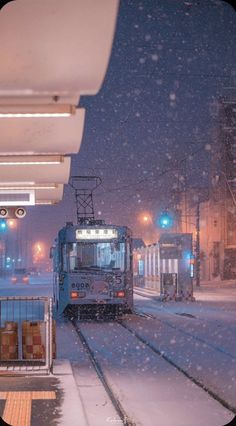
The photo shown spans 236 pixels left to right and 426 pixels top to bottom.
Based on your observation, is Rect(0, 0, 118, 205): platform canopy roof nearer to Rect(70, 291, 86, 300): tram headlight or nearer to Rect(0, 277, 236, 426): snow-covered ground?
Rect(0, 277, 236, 426): snow-covered ground

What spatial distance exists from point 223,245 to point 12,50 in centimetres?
6815

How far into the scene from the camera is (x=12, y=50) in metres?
6.83

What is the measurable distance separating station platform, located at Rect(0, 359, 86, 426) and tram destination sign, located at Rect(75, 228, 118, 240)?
14.0 m

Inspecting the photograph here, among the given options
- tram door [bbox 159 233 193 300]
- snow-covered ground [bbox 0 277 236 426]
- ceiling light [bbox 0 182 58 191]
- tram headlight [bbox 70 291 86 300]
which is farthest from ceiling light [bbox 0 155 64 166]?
tram door [bbox 159 233 193 300]

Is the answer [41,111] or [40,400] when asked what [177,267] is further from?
[41,111]

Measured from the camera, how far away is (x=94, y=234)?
27.2 m

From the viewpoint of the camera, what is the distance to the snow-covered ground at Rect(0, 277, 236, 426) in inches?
398

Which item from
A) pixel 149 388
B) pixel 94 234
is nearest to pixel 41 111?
pixel 149 388

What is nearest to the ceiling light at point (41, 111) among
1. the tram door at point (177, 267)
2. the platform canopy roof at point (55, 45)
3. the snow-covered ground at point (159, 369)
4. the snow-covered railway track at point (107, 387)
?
the platform canopy roof at point (55, 45)

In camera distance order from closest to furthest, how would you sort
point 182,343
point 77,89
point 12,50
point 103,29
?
point 103,29 < point 12,50 < point 77,89 < point 182,343

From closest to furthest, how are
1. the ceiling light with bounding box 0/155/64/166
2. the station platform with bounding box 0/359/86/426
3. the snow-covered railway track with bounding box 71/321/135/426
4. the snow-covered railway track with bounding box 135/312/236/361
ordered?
the station platform with bounding box 0/359/86/426, the snow-covered railway track with bounding box 71/321/135/426, the ceiling light with bounding box 0/155/64/166, the snow-covered railway track with bounding box 135/312/236/361

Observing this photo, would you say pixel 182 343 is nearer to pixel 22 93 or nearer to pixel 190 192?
pixel 22 93

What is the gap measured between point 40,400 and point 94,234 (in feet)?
55.3

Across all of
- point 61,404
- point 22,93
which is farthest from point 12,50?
point 61,404
